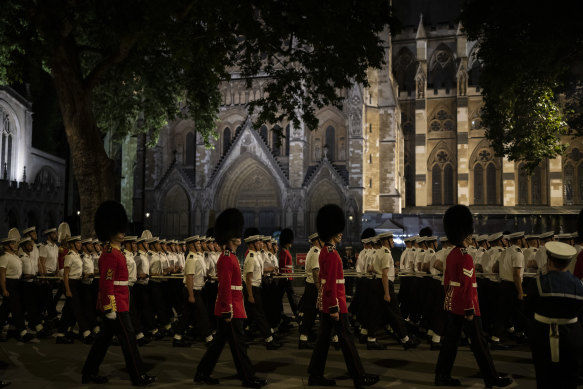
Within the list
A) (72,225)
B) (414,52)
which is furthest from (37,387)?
(414,52)

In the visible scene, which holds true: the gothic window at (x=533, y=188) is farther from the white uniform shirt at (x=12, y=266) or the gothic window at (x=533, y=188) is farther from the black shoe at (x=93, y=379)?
the black shoe at (x=93, y=379)

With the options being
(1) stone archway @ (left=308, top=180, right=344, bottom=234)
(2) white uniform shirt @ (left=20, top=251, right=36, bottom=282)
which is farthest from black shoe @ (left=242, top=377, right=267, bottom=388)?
(1) stone archway @ (left=308, top=180, right=344, bottom=234)

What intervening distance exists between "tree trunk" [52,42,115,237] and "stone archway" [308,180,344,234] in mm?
22781

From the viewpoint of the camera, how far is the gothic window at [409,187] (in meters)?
43.5

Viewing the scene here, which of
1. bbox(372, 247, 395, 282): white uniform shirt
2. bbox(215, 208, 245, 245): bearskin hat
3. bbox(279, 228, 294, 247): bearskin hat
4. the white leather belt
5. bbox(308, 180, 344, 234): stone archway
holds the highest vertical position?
bbox(308, 180, 344, 234): stone archway

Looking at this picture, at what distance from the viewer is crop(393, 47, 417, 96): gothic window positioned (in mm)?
45688

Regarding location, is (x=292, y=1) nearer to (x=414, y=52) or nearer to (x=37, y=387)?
(x=37, y=387)

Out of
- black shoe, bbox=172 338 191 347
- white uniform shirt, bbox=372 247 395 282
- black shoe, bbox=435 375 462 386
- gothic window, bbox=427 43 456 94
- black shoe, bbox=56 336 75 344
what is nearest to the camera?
black shoe, bbox=435 375 462 386

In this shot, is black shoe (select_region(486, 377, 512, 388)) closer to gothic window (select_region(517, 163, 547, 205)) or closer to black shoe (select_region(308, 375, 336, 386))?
black shoe (select_region(308, 375, 336, 386))

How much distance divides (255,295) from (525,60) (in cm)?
1017

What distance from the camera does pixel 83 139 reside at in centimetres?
1329

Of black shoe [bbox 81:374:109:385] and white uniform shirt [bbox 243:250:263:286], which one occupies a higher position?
white uniform shirt [bbox 243:250:263:286]

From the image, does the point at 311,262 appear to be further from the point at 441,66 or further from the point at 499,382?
the point at 441,66

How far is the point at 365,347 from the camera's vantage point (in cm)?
1002
